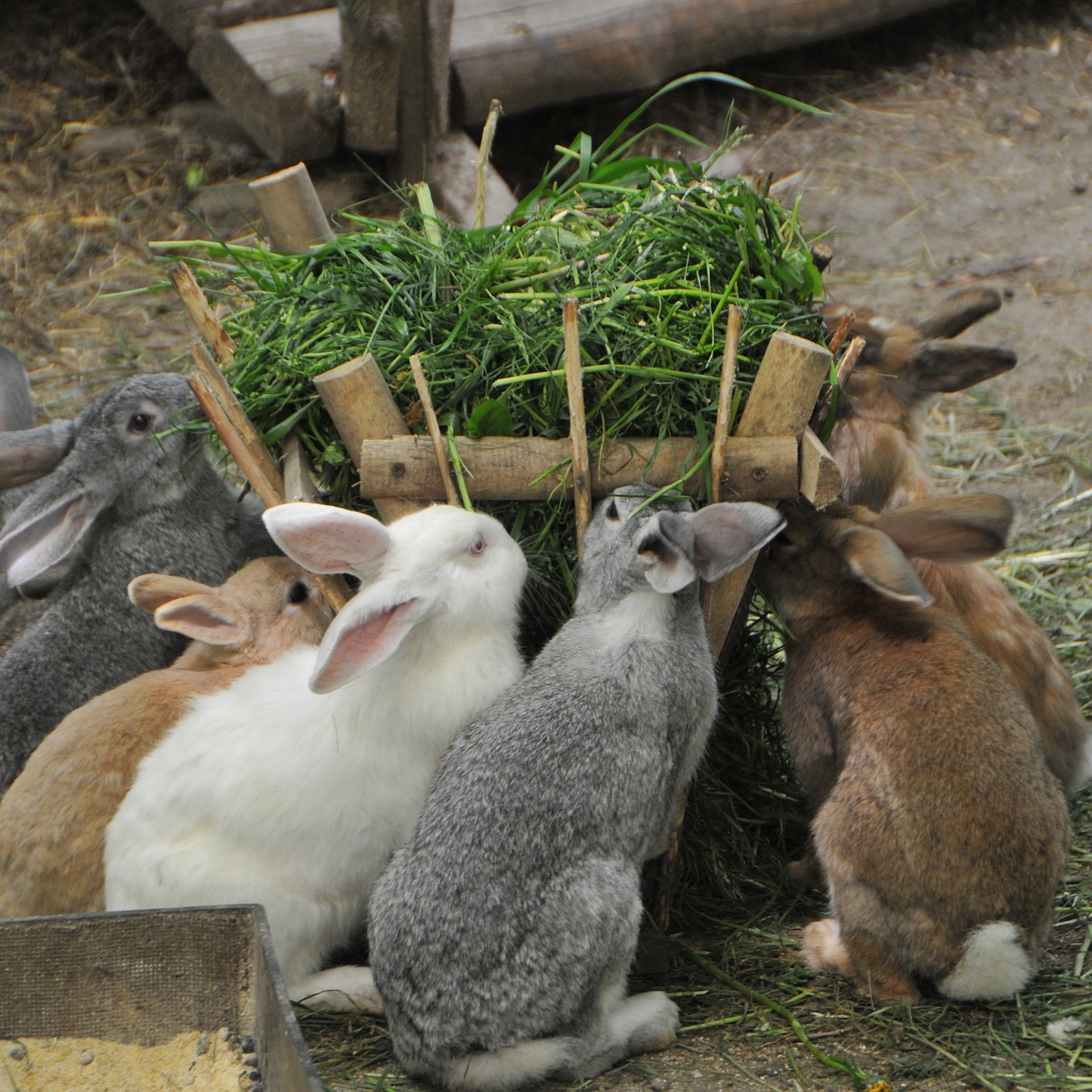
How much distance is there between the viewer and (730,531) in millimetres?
3576

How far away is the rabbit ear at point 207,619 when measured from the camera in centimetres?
404

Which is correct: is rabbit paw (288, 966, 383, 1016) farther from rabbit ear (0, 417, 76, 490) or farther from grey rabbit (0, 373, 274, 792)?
rabbit ear (0, 417, 76, 490)

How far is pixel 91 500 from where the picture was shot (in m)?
4.80

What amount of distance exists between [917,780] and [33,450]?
3.19m

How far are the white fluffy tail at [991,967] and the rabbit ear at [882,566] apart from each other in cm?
89

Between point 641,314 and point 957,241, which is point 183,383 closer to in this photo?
point 641,314

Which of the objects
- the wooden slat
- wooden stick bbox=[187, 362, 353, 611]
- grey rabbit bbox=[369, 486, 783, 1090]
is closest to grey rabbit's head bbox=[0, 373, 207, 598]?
wooden stick bbox=[187, 362, 353, 611]

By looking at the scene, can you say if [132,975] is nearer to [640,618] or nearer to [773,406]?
[640,618]

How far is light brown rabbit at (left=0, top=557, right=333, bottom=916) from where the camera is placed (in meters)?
3.79

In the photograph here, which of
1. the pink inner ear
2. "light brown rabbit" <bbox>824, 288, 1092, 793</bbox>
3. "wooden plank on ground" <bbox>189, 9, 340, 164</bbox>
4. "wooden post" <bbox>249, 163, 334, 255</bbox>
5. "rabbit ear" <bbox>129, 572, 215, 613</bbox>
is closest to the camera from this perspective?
the pink inner ear

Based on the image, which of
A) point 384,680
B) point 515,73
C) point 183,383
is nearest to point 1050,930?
point 384,680

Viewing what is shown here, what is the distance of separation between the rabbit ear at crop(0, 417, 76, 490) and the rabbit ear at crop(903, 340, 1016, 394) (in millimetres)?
3009

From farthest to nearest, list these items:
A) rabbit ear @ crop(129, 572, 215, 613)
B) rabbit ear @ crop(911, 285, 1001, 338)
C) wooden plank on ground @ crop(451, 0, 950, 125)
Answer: wooden plank on ground @ crop(451, 0, 950, 125) → rabbit ear @ crop(911, 285, 1001, 338) → rabbit ear @ crop(129, 572, 215, 613)

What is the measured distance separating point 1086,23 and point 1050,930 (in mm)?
7892
